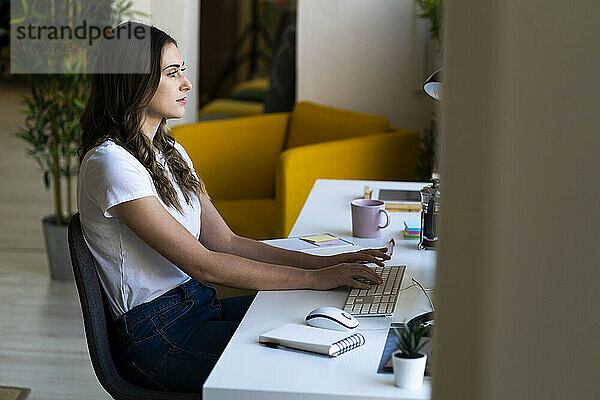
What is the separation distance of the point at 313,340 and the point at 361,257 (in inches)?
19.4

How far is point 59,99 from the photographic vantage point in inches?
137

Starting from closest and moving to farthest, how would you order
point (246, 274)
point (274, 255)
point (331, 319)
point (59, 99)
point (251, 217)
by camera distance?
point (331, 319), point (246, 274), point (274, 255), point (251, 217), point (59, 99)

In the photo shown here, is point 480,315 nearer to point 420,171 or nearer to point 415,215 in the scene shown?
point 415,215

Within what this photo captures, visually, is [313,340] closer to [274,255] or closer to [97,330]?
[97,330]

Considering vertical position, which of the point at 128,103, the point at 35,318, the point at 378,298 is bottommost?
the point at 35,318

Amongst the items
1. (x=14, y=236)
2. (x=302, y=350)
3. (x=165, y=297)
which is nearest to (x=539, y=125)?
(x=302, y=350)

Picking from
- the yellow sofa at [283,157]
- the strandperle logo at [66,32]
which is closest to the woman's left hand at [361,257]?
the yellow sofa at [283,157]

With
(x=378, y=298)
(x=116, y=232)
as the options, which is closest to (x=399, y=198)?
(x=378, y=298)

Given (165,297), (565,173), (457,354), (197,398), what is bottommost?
(197,398)

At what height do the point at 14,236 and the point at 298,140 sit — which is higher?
the point at 298,140

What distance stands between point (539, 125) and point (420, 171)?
3282 mm

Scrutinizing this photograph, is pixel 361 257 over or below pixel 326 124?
below

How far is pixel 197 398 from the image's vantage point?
1.44 metres

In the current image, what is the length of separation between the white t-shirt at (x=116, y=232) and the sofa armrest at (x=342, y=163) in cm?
140
